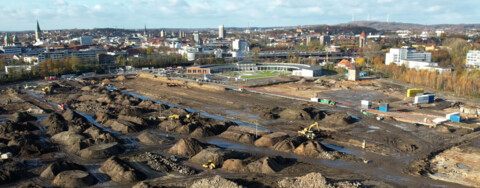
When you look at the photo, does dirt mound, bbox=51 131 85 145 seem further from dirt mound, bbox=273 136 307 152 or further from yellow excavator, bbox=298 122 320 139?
yellow excavator, bbox=298 122 320 139

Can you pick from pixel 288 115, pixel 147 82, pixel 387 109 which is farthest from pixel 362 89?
pixel 147 82

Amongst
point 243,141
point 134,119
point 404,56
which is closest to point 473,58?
point 404,56

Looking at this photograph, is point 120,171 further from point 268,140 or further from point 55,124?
point 55,124

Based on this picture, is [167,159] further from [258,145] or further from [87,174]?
[258,145]

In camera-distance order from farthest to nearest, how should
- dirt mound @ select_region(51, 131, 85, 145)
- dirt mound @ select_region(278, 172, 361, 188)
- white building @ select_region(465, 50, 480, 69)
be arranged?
white building @ select_region(465, 50, 480, 69)
dirt mound @ select_region(51, 131, 85, 145)
dirt mound @ select_region(278, 172, 361, 188)

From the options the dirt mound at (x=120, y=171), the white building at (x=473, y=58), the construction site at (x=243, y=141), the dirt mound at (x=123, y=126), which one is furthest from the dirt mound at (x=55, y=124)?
the white building at (x=473, y=58)

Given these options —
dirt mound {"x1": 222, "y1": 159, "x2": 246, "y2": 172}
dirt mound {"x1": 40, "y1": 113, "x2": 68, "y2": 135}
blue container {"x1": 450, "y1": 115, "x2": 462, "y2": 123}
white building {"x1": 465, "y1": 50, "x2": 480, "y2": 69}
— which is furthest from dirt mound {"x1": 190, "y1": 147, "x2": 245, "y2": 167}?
white building {"x1": 465, "y1": 50, "x2": 480, "y2": 69}
